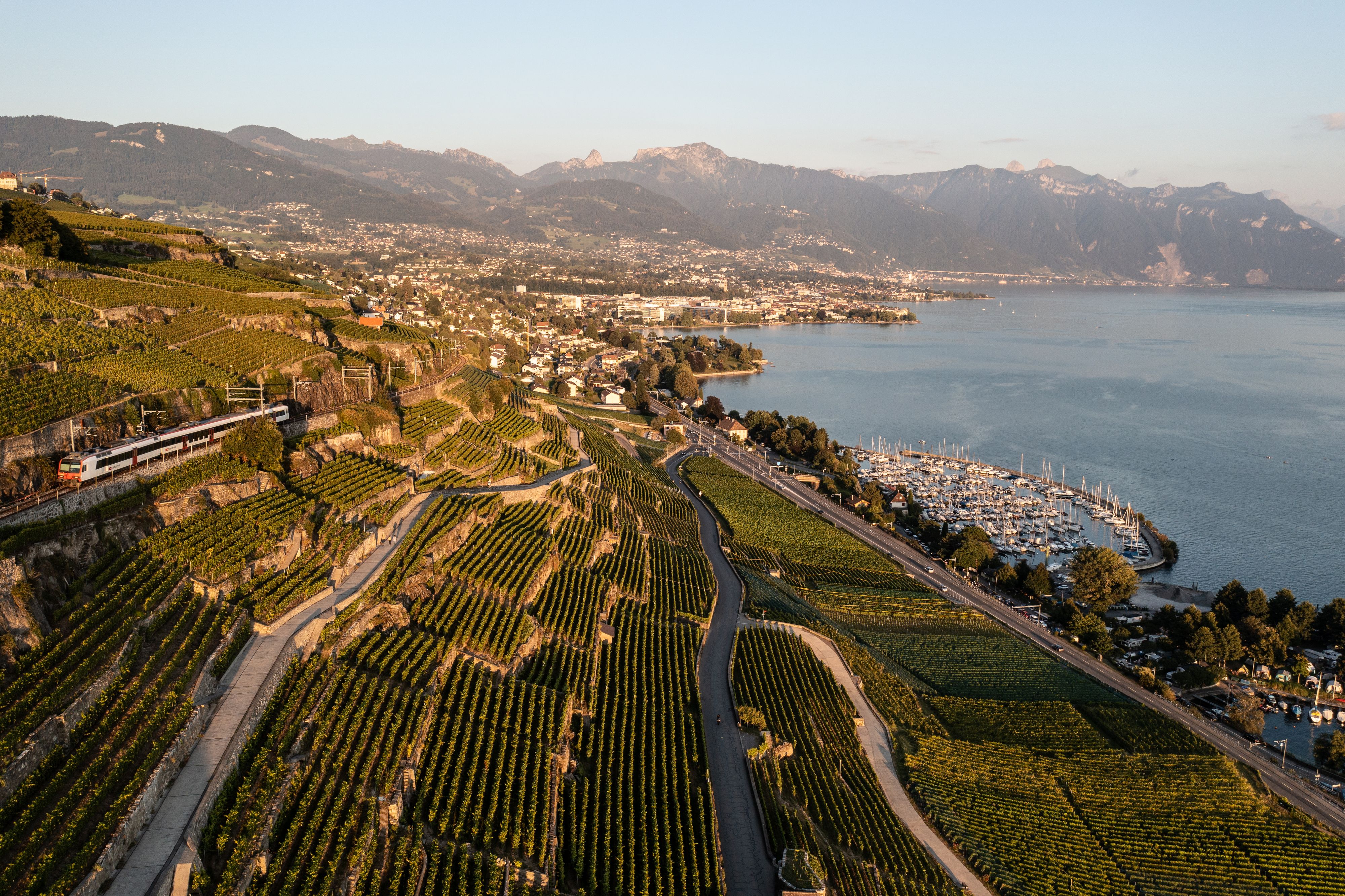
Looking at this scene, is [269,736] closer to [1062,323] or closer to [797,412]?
[797,412]

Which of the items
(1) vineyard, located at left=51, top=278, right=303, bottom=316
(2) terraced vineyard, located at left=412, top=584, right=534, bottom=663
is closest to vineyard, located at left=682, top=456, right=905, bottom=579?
(2) terraced vineyard, located at left=412, top=584, right=534, bottom=663

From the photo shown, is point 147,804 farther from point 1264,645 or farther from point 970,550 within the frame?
point 1264,645

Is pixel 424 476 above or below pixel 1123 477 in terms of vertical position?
above

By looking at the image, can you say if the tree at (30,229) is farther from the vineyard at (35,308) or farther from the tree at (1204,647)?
the tree at (1204,647)

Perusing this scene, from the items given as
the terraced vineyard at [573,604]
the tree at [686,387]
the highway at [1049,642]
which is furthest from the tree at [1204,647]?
the tree at [686,387]

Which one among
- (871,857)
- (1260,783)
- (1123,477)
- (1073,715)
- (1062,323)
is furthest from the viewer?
(1062,323)

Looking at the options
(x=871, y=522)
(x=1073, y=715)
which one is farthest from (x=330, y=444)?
(x=871, y=522)

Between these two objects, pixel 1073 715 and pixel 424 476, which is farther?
pixel 1073 715

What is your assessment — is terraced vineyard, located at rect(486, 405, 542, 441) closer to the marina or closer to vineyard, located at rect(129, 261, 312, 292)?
vineyard, located at rect(129, 261, 312, 292)
